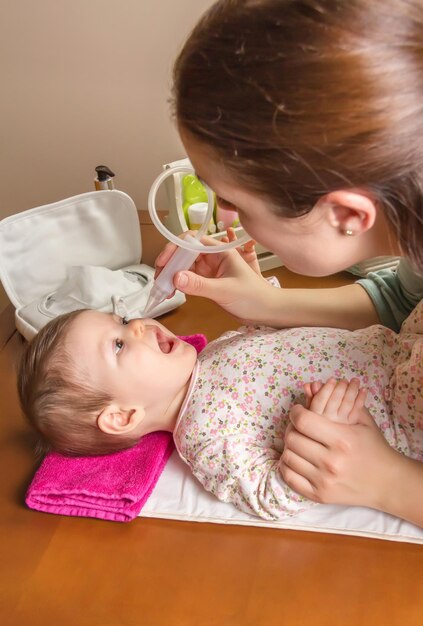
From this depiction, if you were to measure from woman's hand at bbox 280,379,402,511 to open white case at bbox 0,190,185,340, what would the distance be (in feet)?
1.60

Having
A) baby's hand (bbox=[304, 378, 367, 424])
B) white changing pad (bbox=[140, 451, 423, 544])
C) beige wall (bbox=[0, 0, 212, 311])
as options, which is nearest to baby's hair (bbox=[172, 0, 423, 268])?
baby's hand (bbox=[304, 378, 367, 424])

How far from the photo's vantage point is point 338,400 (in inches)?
34.3

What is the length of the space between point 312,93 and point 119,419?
0.63 meters

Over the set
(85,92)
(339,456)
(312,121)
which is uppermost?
(312,121)

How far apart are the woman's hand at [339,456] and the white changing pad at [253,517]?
0.03 metres

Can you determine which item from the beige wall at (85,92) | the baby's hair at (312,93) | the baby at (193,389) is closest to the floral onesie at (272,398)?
the baby at (193,389)

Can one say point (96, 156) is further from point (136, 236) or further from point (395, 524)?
point (395, 524)

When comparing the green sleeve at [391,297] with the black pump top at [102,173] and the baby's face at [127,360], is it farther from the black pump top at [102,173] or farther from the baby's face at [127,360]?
the black pump top at [102,173]

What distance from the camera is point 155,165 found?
1711 millimetres

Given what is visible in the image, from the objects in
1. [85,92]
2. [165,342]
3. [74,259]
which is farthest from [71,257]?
[85,92]

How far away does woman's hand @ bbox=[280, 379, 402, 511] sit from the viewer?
2.74 feet

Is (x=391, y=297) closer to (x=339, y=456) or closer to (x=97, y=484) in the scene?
(x=339, y=456)

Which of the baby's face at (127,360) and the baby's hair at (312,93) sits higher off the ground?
the baby's hair at (312,93)

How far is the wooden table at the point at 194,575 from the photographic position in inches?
30.4
